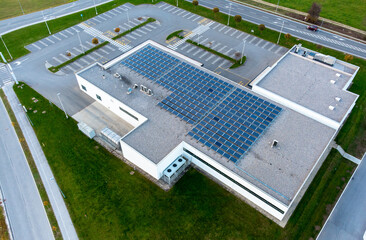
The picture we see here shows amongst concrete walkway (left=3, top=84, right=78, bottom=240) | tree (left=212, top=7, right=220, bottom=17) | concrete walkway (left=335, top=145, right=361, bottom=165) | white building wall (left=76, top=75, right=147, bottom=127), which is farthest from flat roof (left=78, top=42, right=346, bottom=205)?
tree (left=212, top=7, right=220, bottom=17)

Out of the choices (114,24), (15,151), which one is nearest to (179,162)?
(15,151)

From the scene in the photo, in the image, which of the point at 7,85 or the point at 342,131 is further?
the point at 7,85

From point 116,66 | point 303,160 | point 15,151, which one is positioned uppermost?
point 116,66

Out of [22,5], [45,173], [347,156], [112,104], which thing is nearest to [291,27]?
[347,156]

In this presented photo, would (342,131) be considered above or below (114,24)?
below

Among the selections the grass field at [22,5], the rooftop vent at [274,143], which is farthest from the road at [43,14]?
the rooftop vent at [274,143]

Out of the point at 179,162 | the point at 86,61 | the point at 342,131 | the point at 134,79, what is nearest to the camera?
the point at 179,162

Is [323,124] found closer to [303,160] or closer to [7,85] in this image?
[303,160]
